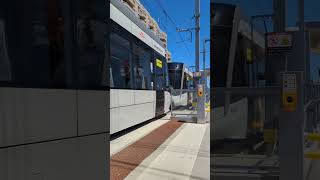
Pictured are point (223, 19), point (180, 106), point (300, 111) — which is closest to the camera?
point (300, 111)

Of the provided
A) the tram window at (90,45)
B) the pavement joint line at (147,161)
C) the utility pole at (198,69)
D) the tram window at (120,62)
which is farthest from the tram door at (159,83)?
the tram window at (90,45)

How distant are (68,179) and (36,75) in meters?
0.95

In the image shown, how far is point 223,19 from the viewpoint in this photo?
4.48 meters

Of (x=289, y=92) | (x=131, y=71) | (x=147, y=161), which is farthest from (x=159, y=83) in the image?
(x=289, y=92)

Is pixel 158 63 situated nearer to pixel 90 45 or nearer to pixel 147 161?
pixel 147 161

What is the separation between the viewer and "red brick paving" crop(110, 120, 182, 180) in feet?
22.2

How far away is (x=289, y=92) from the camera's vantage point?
165 inches

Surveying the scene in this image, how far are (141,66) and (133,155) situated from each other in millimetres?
5394

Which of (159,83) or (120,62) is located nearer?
(120,62)

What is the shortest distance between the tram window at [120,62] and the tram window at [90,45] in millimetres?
5944

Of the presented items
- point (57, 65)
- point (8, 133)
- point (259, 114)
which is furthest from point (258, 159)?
point (8, 133)

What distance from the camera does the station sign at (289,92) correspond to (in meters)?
4.18

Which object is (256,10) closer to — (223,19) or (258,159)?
(223,19)

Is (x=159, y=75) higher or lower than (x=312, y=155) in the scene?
higher
